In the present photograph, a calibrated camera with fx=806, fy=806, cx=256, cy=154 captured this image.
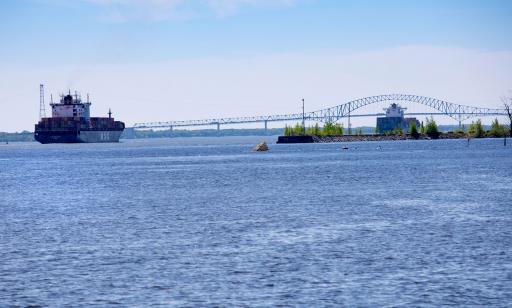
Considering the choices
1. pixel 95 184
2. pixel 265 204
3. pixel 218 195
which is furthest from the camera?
pixel 95 184

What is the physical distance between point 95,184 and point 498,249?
2544 inches

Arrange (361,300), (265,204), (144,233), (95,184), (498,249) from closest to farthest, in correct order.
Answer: (361,300) → (498,249) → (144,233) → (265,204) → (95,184)

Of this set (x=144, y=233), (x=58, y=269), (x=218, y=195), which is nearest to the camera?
(x=58, y=269)

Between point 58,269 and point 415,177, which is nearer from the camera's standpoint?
point 58,269

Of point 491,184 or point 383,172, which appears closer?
point 491,184

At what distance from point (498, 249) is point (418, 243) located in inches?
152

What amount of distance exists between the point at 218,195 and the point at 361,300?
46.3m

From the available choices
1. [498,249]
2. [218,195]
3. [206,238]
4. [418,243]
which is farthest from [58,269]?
[218,195]

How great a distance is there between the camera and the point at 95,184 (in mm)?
93188

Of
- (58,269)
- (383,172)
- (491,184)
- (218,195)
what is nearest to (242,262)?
(58,269)

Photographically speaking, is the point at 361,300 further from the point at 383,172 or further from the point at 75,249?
the point at 383,172

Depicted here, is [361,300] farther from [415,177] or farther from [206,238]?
[415,177]

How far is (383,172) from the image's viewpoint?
106250 mm

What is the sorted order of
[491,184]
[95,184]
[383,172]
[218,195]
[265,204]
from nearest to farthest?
[265,204] < [218,195] < [491,184] < [95,184] < [383,172]
